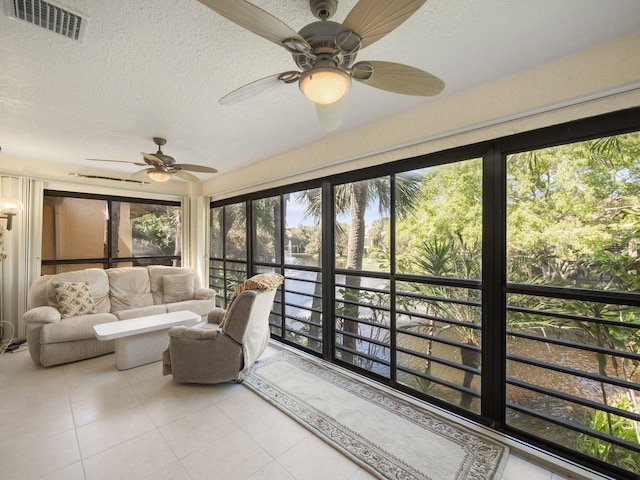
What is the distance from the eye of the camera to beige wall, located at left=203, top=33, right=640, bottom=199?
1.57 meters

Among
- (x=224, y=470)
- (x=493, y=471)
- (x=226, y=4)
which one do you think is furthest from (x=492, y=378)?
(x=226, y=4)

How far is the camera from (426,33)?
151cm

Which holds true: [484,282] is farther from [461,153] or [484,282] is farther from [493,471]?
[493,471]

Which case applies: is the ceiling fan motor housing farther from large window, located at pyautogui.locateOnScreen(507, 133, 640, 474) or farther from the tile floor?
the tile floor

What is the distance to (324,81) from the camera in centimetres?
115

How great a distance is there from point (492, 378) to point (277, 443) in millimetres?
1603

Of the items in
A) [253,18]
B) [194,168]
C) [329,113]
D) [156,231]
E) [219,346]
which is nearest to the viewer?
[253,18]

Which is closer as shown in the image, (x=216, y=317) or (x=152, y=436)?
(x=152, y=436)

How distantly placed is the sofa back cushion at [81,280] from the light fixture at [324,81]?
13.6ft

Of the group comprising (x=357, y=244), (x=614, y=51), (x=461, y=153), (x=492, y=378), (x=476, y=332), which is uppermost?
(x=614, y=51)

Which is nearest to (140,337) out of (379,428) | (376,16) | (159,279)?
(159,279)

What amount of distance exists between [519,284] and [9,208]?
17.9 ft

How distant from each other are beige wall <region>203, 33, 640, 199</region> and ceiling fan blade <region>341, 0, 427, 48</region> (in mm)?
1354

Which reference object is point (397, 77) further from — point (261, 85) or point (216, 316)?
point (216, 316)
